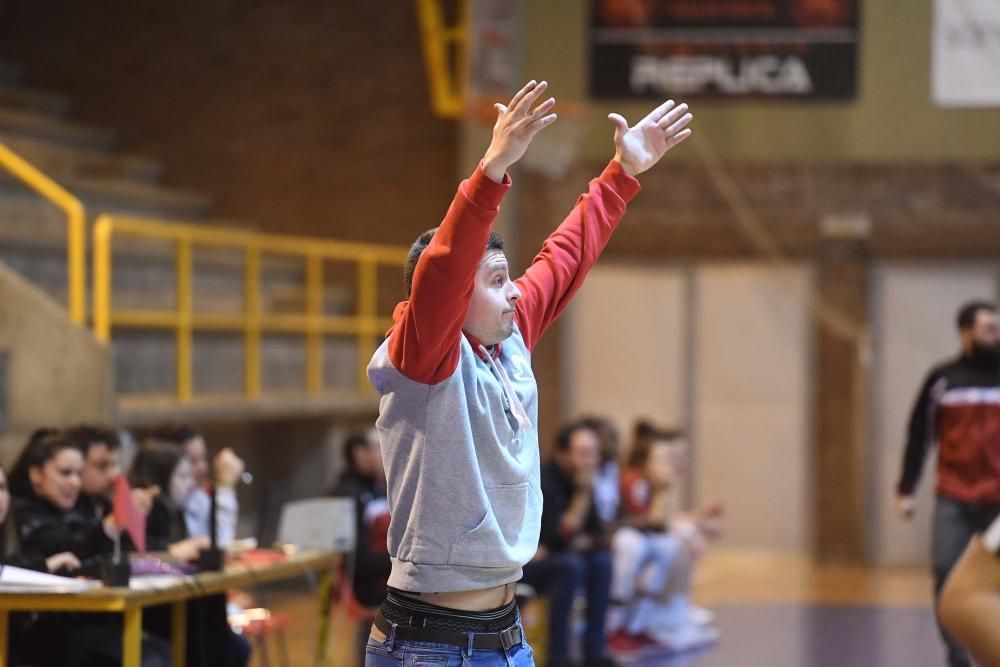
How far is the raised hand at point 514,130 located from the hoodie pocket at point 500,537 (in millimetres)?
757

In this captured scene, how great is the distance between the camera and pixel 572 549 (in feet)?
25.8

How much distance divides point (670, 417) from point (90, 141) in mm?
5825

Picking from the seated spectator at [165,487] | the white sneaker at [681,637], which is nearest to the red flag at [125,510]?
the seated spectator at [165,487]

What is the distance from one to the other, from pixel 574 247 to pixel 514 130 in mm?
837

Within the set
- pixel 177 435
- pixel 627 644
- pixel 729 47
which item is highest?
pixel 729 47

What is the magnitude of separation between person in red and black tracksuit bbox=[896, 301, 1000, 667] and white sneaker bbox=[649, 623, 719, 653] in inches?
78.6

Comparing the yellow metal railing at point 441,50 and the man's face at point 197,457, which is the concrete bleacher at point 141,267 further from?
the yellow metal railing at point 441,50

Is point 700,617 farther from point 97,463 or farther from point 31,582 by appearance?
point 31,582

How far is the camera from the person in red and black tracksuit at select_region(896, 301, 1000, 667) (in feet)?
22.2

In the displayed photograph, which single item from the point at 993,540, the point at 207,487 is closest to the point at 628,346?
the point at 207,487

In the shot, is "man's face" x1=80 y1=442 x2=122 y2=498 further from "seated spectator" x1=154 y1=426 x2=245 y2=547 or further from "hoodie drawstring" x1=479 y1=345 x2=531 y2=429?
"hoodie drawstring" x1=479 y1=345 x2=531 y2=429

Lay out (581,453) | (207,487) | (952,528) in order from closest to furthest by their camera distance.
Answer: (207,487) < (952,528) < (581,453)

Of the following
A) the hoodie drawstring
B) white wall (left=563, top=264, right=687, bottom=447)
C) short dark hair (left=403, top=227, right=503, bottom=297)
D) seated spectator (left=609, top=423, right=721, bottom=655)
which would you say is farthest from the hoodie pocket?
white wall (left=563, top=264, right=687, bottom=447)

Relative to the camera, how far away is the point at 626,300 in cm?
1299
